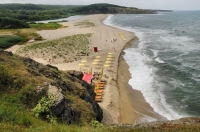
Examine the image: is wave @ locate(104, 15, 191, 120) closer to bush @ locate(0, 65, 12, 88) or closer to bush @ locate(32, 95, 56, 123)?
bush @ locate(32, 95, 56, 123)

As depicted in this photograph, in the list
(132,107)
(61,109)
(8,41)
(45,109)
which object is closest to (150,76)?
(132,107)

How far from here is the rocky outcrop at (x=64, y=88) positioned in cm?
1281

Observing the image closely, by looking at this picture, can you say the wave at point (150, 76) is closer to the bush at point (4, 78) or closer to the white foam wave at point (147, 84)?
the white foam wave at point (147, 84)

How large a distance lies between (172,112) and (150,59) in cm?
2175

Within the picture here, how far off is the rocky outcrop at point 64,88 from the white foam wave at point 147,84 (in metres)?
8.48

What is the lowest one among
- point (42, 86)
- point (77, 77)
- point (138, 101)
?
point (138, 101)

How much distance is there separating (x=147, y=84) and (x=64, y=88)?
16.9m

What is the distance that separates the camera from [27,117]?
10.3m

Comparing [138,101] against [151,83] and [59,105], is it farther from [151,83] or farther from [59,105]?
[59,105]

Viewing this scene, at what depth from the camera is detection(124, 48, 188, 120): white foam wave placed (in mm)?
23119

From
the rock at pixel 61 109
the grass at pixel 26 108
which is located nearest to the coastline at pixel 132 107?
the grass at pixel 26 108

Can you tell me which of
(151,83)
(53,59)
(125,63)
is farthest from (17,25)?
(151,83)

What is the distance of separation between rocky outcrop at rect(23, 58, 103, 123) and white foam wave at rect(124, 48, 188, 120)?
848 centimetres

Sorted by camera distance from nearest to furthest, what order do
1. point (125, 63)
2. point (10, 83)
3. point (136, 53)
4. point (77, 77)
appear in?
point (10, 83)
point (77, 77)
point (125, 63)
point (136, 53)
